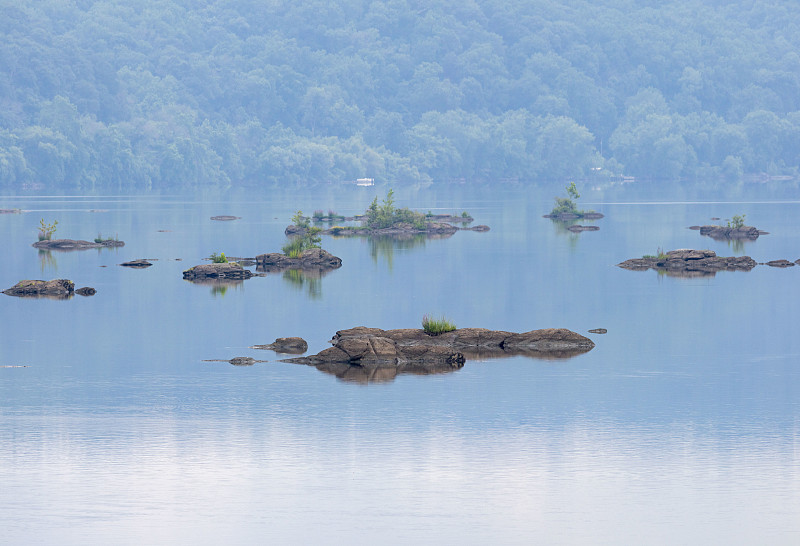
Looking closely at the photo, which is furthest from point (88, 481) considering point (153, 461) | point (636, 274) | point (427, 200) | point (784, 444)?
point (427, 200)

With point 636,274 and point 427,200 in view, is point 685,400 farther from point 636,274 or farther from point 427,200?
point 427,200

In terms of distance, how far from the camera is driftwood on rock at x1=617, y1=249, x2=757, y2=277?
7738cm

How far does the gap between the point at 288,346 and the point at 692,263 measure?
38.3 meters

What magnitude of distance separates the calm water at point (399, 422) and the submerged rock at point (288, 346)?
2.54ft

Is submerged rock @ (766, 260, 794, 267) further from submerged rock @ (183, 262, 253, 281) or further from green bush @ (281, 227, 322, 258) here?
submerged rock @ (183, 262, 253, 281)

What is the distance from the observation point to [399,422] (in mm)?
33688

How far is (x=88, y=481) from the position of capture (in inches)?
1104

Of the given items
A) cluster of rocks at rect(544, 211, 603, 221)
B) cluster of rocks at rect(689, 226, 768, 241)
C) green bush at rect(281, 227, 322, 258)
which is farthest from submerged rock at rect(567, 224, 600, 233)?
green bush at rect(281, 227, 322, 258)

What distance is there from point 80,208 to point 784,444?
13680 cm

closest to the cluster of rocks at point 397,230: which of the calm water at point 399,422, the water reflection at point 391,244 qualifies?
the water reflection at point 391,244

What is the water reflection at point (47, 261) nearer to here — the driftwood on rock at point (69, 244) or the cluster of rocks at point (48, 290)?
the driftwood on rock at point (69, 244)

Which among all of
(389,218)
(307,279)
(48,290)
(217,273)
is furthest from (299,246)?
(389,218)

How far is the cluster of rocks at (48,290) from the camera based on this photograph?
63.4 meters

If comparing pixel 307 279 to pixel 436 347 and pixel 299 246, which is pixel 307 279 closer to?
pixel 299 246
